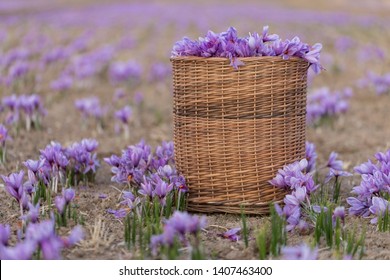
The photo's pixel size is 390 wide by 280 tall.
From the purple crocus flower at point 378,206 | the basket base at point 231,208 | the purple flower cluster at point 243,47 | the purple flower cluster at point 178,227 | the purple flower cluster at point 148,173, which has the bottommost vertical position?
the basket base at point 231,208

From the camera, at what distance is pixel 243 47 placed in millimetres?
3641

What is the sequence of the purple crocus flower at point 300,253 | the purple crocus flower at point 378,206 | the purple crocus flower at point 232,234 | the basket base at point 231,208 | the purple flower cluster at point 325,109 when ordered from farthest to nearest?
the purple flower cluster at point 325,109 < the basket base at point 231,208 < the purple crocus flower at point 378,206 < the purple crocus flower at point 232,234 < the purple crocus flower at point 300,253

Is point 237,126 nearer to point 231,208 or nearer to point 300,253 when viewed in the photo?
point 231,208

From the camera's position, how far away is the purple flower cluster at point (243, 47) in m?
3.63

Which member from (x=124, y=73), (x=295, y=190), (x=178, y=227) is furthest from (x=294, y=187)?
(x=124, y=73)

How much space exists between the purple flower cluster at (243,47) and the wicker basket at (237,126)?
0.19 feet

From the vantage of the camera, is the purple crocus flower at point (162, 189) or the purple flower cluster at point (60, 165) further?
the purple flower cluster at point (60, 165)

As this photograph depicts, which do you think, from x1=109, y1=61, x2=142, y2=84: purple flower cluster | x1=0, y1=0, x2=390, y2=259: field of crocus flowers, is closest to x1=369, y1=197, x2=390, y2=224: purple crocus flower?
x1=0, y1=0, x2=390, y2=259: field of crocus flowers

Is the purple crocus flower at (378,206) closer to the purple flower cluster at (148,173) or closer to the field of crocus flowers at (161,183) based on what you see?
the field of crocus flowers at (161,183)

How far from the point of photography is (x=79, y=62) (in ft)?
32.3

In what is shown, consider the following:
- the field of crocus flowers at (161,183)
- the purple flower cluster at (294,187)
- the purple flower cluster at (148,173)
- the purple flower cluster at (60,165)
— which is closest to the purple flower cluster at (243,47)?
the field of crocus flowers at (161,183)
